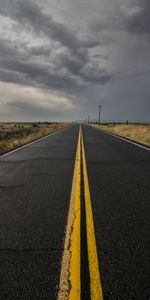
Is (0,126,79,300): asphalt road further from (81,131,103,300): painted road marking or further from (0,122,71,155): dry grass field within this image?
(0,122,71,155): dry grass field

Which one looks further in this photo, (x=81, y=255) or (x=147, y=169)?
(x=147, y=169)

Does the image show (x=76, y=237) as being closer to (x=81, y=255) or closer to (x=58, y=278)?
(x=81, y=255)

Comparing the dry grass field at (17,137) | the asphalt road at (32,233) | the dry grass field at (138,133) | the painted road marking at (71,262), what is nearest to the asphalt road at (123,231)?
the painted road marking at (71,262)

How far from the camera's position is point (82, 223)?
3998 millimetres

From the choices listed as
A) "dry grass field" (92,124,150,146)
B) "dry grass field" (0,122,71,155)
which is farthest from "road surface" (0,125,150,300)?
"dry grass field" (92,124,150,146)

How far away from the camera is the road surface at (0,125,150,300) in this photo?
8.08 feet

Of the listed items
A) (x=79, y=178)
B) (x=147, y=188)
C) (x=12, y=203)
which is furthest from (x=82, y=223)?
(x=79, y=178)

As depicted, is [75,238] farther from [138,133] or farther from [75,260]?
[138,133]

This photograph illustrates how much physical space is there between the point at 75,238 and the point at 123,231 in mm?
762

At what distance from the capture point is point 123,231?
3656mm

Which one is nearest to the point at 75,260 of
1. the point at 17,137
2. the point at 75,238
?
the point at 75,238

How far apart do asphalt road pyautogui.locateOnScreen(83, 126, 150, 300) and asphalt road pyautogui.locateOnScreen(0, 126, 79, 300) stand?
0.59 meters

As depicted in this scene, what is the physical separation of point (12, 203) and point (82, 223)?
1777mm

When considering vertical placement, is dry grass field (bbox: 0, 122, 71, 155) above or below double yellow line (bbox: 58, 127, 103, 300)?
above
